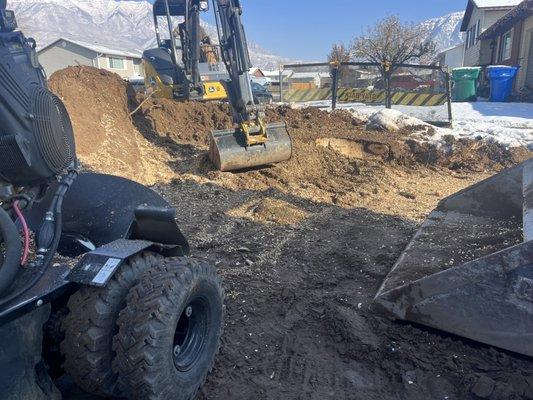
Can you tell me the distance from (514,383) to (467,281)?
64 cm

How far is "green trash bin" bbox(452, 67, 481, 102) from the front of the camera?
20125 mm

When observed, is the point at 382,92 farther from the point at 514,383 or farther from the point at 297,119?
the point at 514,383

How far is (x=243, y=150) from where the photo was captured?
26.6 feet

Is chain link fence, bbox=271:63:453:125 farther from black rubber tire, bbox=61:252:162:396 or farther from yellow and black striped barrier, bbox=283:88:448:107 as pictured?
black rubber tire, bbox=61:252:162:396

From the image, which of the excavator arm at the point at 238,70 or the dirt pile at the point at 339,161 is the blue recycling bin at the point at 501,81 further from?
the excavator arm at the point at 238,70

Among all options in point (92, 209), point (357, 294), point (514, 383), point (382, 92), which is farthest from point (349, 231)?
point (382, 92)

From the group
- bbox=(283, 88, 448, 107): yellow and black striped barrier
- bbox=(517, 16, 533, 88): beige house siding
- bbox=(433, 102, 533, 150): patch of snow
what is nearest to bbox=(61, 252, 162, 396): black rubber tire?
bbox=(433, 102, 533, 150): patch of snow

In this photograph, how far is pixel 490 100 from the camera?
19531mm

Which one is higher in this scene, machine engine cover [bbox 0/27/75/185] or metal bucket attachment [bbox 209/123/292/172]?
machine engine cover [bbox 0/27/75/185]

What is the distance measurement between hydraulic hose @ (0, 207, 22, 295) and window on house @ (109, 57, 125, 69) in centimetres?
5680

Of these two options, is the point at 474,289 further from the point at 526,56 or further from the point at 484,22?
the point at 484,22

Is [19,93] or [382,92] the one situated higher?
[19,93]

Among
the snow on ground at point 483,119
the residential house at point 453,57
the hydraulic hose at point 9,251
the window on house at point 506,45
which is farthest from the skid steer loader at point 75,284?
the residential house at point 453,57

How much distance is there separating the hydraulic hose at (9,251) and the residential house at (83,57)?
5353 centimetres
